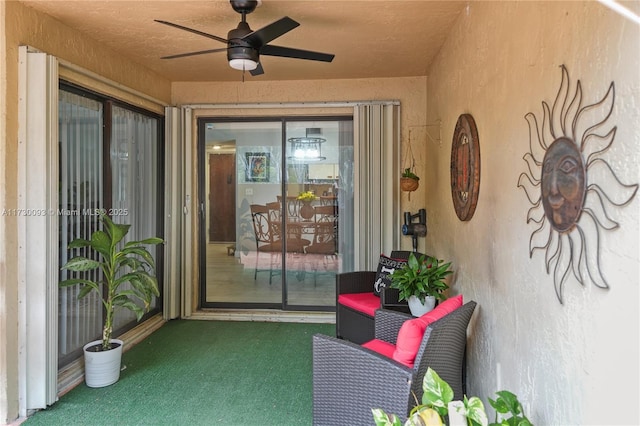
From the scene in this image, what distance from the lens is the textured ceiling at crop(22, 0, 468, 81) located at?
8.66 ft

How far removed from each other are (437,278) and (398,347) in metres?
0.88

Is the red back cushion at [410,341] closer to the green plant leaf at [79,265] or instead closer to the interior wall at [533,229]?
the interior wall at [533,229]

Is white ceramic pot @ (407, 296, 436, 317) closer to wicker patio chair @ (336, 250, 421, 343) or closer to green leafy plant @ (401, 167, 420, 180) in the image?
wicker patio chair @ (336, 250, 421, 343)

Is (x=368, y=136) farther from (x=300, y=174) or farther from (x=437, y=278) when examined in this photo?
(x=437, y=278)

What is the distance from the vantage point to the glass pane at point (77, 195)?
2980mm

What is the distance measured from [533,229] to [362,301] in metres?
1.88

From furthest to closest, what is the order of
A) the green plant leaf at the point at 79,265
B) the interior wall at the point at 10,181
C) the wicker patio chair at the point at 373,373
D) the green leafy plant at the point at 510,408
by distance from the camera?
the green plant leaf at the point at 79,265 < the interior wall at the point at 10,181 < the wicker patio chair at the point at 373,373 < the green leafy plant at the point at 510,408

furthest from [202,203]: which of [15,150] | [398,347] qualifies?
[398,347]

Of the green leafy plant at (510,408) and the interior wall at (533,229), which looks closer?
the interior wall at (533,229)

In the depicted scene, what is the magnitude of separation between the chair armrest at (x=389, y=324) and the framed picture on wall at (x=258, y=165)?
244 centimetres

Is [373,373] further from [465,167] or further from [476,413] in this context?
[465,167]

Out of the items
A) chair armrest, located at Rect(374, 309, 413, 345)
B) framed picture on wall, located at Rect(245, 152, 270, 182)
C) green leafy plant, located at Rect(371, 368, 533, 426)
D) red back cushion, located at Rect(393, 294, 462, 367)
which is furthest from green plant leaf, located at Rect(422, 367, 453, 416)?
framed picture on wall, located at Rect(245, 152, 270, 182)

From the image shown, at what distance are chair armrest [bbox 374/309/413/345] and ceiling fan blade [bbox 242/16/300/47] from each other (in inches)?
70.9

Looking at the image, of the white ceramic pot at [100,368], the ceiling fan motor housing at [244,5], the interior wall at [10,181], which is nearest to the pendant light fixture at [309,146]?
the ceiling fan motor housing at [244,5]
